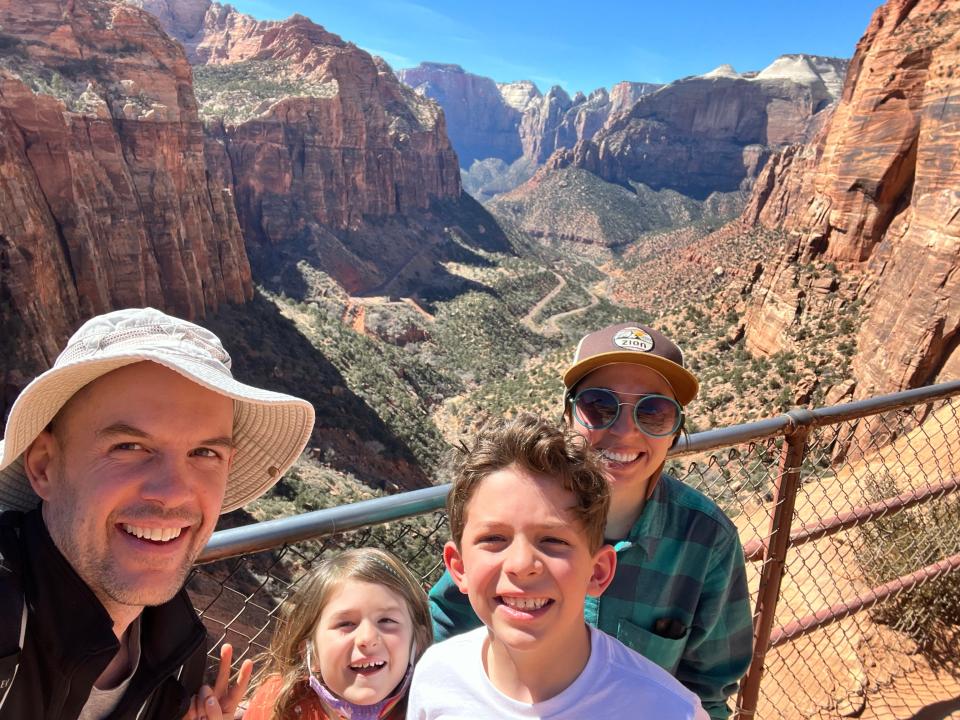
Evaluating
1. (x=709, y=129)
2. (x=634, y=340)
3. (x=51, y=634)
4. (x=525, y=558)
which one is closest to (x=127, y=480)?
(x=51, y=634)

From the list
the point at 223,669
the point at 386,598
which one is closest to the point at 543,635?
the point at 386,598

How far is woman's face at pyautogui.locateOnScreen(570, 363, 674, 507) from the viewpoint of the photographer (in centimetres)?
240

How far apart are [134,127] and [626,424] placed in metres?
30.7

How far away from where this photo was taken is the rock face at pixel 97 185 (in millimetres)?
17734

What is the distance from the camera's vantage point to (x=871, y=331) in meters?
16.8

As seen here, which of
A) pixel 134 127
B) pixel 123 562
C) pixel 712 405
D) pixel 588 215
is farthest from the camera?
pixel 588 215

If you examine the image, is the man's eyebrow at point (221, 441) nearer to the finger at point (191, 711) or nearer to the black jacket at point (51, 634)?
the black jacket at point (51, 634)

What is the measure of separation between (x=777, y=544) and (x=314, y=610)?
2400mm

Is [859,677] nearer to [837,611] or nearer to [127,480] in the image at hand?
[837,611]

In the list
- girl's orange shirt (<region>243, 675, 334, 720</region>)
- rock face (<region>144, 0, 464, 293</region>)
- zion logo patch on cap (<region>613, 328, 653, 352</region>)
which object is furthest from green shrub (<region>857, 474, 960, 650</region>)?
rock face (<region>144, 0, 464, 293</region>)

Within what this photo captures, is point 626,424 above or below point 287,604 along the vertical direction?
above

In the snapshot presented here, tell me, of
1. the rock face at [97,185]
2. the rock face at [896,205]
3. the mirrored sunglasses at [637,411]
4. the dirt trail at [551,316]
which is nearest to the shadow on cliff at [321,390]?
the rock face at [97,185]

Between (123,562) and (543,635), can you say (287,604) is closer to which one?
(123,562)

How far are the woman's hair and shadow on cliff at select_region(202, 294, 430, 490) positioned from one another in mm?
23596
